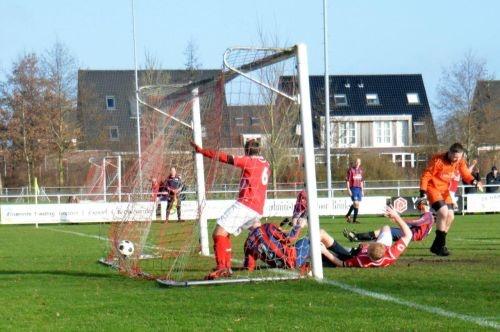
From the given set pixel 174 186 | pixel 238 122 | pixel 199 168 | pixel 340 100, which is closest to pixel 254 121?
pixel 238 122

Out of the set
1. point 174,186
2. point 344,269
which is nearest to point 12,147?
point 174,186

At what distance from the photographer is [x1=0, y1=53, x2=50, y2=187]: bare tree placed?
5550 cm

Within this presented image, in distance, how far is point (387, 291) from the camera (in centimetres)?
997

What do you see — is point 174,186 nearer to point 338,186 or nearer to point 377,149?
point 338,186

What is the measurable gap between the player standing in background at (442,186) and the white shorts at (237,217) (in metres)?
4.49

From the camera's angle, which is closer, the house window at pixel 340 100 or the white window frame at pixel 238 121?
the white window frame at pixel 238 121

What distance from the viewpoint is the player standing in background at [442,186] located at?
48.6 ft

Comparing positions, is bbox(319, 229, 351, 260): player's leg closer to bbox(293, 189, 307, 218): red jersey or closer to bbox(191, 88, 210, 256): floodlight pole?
bbox(293, 189, 307, 218): red jersey

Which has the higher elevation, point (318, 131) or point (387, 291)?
point (318, 131)

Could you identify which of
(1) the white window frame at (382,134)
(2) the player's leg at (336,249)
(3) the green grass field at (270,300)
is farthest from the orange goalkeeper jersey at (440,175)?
(1) the white window frame at (382,134)

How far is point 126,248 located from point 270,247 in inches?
96.3

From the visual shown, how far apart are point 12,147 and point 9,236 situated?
3440 centimetres

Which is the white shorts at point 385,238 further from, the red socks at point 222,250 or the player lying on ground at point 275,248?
the red socks at point 222,250

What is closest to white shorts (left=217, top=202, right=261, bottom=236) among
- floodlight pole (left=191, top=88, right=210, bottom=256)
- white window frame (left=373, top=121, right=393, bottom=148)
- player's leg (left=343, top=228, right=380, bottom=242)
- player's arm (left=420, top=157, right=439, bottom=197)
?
floodlight pole (left=191, top=88, right=210, bottom=256)
